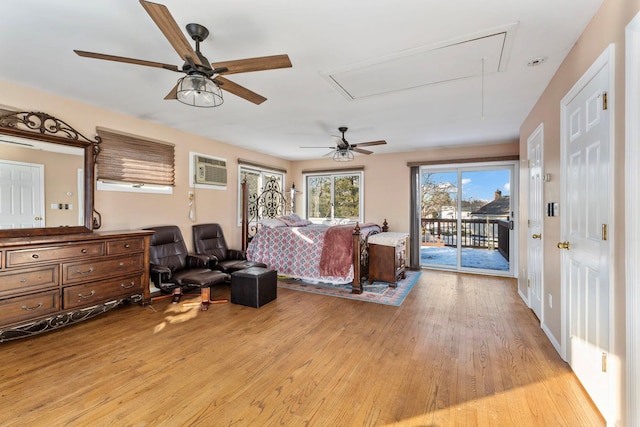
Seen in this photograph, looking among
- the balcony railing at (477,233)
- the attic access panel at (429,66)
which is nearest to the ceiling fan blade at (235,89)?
the attic access panel at (429,66)

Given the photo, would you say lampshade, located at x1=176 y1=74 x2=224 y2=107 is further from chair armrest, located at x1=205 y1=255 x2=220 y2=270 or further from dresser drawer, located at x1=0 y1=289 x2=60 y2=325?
chair armrest, located at x1=205 y1=255 x2=220 y2=270

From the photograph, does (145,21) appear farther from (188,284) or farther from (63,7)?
(188,284)

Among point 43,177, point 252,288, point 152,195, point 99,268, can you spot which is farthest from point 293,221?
point 43,177

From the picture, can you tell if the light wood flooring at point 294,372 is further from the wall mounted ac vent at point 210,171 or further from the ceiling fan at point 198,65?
the wall mounted ac vent at point 210,171

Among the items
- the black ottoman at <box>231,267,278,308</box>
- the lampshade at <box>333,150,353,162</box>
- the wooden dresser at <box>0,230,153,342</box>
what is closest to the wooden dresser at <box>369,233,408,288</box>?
the lampshade at <box>333,150,353,162</box>

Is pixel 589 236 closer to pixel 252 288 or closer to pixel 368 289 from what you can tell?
pixel 368 289

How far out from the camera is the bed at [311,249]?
4273 millimetres

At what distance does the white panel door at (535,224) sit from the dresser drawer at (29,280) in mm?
4797

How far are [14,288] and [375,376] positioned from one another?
315 cm

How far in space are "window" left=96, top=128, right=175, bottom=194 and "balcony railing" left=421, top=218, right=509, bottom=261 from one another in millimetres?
5073

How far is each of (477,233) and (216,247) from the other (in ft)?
16.0

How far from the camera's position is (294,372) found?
2.15 metres

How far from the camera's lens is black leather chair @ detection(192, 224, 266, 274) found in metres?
4.55

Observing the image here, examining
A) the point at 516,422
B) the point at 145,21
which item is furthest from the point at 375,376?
the point at 145,21
